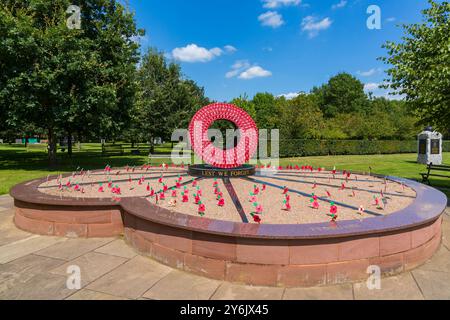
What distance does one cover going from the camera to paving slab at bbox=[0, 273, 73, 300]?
4.07 metres

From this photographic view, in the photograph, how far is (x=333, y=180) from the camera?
10906 mm

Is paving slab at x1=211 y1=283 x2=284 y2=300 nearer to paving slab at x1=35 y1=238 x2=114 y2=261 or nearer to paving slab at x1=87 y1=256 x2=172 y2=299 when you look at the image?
paving slab at x1=87 y1=256 x2=172 y2=299

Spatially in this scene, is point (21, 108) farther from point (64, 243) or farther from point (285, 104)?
point (285, 104)

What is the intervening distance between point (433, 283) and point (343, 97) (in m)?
85.7

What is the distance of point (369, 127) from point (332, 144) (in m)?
10.2

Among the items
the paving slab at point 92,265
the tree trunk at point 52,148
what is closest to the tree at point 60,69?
the tree trunk at point 52,148

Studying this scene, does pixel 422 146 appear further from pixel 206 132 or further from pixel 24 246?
pixel 24 246

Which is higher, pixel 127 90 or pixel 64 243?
pixel 127 90

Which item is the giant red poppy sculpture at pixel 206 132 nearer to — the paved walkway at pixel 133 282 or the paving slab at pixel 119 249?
the paving slab at pixel 119 249

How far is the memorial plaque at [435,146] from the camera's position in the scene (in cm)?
2709

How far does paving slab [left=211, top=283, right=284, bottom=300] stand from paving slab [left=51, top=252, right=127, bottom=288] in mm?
1979

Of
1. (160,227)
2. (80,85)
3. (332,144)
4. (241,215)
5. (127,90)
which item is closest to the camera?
(160,227)
